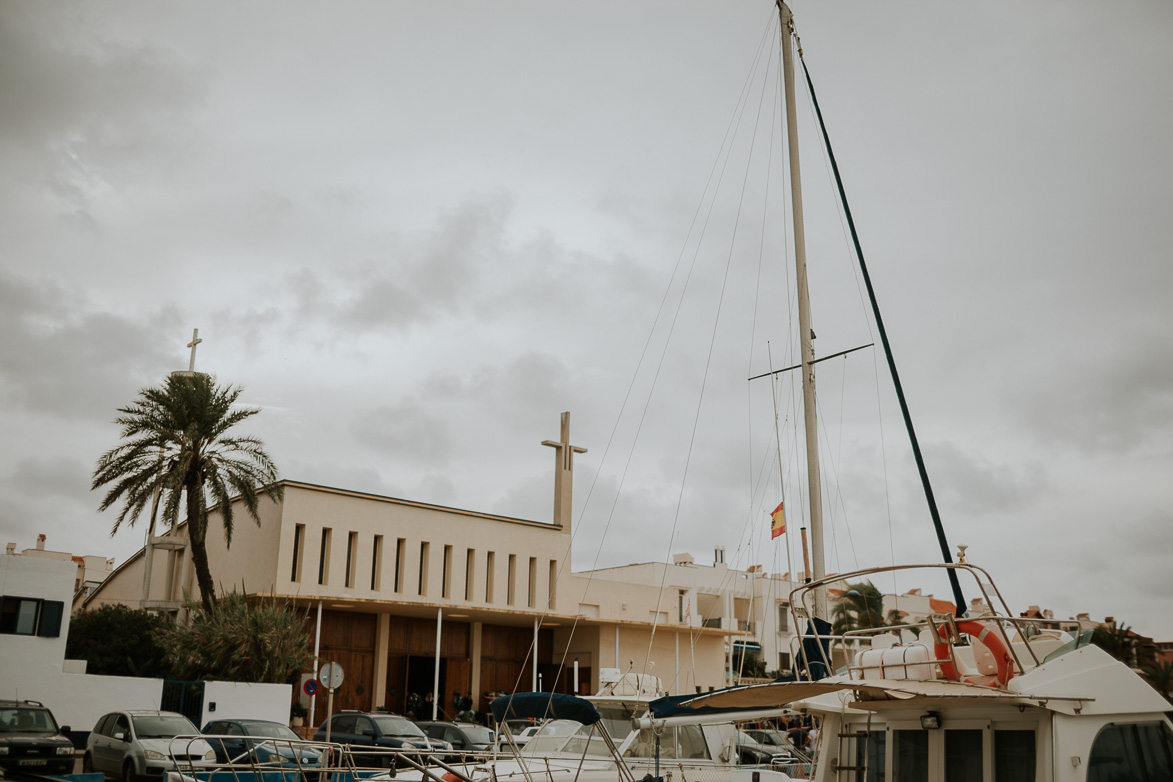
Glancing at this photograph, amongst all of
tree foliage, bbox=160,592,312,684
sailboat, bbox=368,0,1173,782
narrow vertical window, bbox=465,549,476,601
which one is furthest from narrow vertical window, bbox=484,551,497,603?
sailboat, bbox=368,0,1173,782

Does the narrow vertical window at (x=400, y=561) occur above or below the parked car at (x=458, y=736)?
above

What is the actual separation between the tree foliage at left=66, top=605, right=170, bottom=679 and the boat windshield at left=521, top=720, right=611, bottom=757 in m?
20.5

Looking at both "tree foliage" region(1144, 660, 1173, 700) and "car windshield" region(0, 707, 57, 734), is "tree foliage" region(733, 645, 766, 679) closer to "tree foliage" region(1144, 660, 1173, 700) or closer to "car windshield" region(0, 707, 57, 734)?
"tree foliage" region(1144, 660, 1173, 700)

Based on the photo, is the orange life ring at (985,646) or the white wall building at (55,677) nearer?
the orange life ring at (985,646)

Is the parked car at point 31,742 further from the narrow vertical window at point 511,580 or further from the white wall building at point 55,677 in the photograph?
the narrow vertical window at point 511,580

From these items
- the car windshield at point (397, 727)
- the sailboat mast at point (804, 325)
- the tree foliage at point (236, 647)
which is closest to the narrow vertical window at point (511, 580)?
the tree foliage at point (236, 647)

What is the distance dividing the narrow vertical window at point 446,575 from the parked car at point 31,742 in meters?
18.8

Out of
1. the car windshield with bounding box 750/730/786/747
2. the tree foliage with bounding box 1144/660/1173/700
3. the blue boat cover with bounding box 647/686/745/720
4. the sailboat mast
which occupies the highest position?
the sailboat mast

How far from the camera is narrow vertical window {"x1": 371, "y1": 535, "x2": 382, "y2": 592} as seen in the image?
120 feet

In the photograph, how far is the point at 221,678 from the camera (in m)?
26.9

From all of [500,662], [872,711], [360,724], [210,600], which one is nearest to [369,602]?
[210,600]

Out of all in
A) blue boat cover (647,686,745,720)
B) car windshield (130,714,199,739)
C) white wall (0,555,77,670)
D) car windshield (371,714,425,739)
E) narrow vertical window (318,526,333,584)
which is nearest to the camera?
blue boat cover (647,686,745,720)

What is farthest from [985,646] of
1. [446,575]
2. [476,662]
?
[476,662]

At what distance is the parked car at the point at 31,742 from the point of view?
61.5 ft
